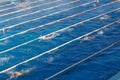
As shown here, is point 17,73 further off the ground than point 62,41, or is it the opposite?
point 62,41

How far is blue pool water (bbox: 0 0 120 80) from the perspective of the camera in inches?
331

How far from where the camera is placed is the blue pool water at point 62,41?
27.6ft

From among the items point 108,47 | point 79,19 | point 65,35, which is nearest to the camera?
point 108,47

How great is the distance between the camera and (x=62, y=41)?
10828 millimetres

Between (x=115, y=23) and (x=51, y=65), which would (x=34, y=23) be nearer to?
(x=115, y=23)

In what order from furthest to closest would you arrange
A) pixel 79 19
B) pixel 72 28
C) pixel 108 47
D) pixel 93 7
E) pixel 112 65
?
pixel 93 7 → pixel 79 19 → pixel 72 28 → pixel 108 47 → pixel 112 65

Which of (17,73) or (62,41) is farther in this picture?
(62,41)

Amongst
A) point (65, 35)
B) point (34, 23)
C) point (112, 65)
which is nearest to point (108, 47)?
point (112, 65)

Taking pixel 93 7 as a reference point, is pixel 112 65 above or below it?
below

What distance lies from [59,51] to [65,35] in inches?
67.5

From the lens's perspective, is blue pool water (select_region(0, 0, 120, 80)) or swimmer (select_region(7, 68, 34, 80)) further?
blue pool water (select_region(0, 0, 120, 80))

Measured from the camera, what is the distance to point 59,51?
32.3 ft

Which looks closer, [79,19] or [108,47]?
[108,47]

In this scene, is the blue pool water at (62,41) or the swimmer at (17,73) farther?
the blue pool water at (62,41)
